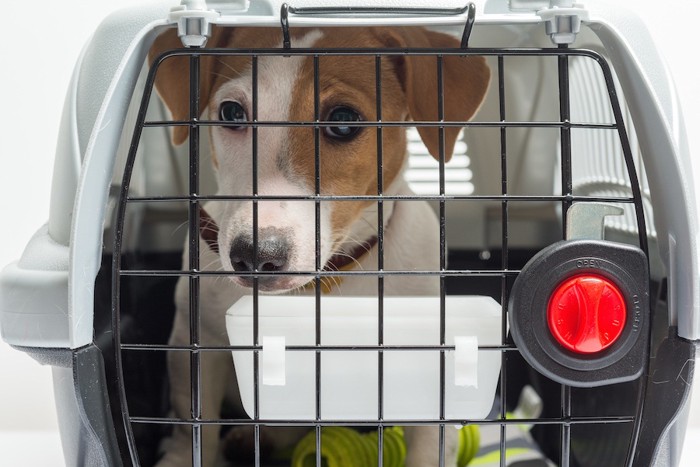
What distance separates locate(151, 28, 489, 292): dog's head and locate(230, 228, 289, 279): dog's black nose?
0.33 feet

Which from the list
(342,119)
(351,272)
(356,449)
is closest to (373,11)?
(351,272)

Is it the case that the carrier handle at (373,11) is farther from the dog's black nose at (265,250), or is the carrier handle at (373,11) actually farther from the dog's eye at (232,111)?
the dog's eye at (232,111)

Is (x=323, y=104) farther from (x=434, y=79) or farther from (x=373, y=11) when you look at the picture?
(x=373, y=11)

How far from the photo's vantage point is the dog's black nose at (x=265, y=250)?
3.51ft

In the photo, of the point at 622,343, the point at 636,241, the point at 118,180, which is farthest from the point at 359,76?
the point at 622,343

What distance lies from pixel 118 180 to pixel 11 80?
2.27 feet

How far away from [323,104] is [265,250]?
39cm

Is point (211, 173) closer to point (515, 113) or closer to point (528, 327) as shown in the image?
point (515, 113)

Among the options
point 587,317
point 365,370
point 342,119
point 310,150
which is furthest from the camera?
point 342,119

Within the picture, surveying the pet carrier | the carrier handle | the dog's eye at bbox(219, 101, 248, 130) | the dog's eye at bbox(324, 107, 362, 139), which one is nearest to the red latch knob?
the pet carrier

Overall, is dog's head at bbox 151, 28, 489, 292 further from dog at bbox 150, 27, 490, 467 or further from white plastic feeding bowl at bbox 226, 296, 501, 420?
white plastic feeding bowl at bbox 226, 296, 501, 420

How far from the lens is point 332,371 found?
1.01 metres

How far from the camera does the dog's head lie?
128cm

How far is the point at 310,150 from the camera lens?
128 centimetres
